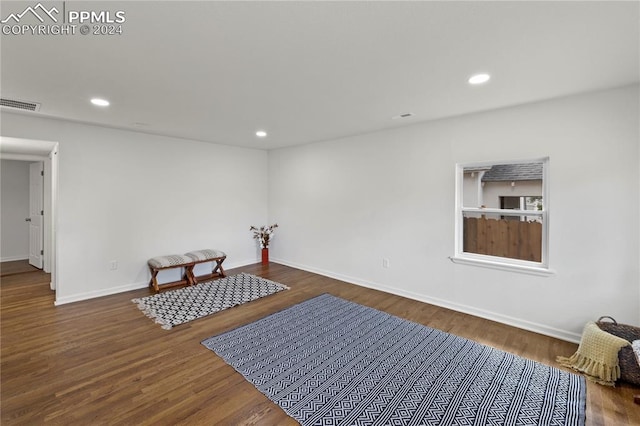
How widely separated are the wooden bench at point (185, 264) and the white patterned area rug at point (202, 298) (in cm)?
24

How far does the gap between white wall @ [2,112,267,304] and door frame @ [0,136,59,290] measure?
A: 0.41 feet

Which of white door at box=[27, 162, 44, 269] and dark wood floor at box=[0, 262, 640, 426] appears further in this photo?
white door at box=[27, 162, 44, 269]

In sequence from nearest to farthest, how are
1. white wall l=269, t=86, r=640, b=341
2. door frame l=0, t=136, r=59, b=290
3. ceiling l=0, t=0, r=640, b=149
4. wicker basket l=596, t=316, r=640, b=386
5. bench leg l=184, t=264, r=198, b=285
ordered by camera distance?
ceiling l=0, t=0, r=640, b=149, wicker basket l=596, t=316, r=640, b=386, white wall l=269, t=86, r=640, b=341, door frame l=0, t=136, r=59, b=290, bench leg l=184, t=264, r=198, b=285

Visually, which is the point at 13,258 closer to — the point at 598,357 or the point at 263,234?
the point at 263,234

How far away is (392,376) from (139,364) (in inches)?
84.4

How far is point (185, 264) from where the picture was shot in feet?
14.5

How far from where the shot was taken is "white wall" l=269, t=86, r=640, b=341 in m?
2.59

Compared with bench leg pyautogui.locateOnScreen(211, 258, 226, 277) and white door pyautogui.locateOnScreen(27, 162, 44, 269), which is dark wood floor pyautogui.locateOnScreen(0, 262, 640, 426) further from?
white door pyautogui.locateOnScreen(27, 162, 44, 269)

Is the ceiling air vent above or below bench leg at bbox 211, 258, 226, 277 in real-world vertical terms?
above

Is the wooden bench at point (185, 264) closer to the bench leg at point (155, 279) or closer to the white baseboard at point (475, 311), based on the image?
the bench leg at point (155, 279)

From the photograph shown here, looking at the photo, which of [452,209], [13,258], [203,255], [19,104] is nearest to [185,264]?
[203,255]

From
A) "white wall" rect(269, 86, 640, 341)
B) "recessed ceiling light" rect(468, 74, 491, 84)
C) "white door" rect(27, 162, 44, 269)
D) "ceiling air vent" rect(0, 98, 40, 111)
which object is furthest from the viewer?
"white door" rect(27, 162, 44, 269)

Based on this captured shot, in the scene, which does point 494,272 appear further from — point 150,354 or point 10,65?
point 10,65

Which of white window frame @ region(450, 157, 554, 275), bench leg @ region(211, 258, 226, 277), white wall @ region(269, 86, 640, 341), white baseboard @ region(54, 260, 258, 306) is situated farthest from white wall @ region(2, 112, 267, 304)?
white window frame @ region(450, 157, 554, 275)
